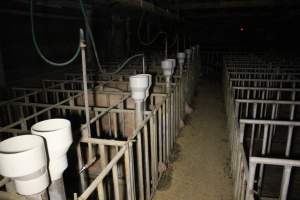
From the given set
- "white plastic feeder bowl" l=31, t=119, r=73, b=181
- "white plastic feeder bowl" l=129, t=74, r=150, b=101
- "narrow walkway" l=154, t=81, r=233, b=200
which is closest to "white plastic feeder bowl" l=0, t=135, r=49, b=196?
"white plastic feeder bowl" l=31, t=119, r=73, b=181

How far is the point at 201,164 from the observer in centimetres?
408

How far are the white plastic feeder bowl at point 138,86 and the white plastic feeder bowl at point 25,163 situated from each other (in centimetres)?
166

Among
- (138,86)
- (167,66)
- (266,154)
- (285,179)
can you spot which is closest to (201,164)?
(266,154)

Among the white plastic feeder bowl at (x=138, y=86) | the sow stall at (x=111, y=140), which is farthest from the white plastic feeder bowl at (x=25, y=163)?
the white plastic feeder bowl at (x=138, y=86)

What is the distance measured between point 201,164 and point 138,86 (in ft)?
6.98

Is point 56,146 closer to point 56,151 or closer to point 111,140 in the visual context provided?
point 56,151

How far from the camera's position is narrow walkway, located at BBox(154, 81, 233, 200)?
334 centimetres

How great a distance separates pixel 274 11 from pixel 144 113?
364 inches

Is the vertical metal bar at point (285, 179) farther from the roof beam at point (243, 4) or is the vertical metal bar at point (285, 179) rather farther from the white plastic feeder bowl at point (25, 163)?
the roof beam at point (243, 4)

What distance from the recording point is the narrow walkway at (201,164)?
334cm

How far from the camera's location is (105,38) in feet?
36.2

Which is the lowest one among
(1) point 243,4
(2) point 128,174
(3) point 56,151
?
(2) point 128,174

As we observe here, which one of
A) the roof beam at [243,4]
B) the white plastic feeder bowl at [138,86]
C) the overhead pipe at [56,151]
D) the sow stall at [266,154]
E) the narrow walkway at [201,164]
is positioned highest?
the roof beam at [243,4]

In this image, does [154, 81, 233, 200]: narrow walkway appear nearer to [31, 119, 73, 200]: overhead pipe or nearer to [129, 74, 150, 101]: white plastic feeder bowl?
[129, 74, 150, 101]: white plastic feeder bowl
